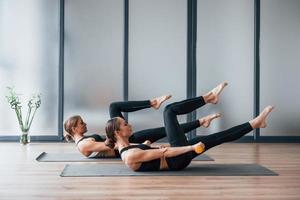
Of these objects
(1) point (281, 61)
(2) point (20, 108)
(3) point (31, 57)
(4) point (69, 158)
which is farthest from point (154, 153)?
(1) point (281, 61)

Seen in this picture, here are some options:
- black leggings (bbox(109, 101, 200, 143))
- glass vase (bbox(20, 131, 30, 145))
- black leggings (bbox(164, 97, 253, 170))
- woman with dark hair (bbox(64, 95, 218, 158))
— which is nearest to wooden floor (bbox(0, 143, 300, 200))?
Answer: black leggings (bbox(164, 97, 253, 170))

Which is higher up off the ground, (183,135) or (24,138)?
(183,135)

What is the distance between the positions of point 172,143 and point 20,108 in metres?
3.73

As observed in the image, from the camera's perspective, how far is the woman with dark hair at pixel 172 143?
3.86 meters

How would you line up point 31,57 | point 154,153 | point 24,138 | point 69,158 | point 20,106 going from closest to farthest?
point 154,153
point 69,158
point 24,138
point 20,106
point 31,57

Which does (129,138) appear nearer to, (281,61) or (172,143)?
(172,143)

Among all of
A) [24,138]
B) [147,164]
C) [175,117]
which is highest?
[175,117]

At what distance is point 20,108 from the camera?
7141 millimetres

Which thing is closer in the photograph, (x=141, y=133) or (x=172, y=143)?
(x=172, y=143)

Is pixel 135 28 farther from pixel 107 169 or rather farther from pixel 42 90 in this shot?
pixel 107 169

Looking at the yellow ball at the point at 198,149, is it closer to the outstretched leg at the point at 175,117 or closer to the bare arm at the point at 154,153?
the bare arm at the point at 154,153

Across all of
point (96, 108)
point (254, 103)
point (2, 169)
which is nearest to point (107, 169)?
point (2, 169)

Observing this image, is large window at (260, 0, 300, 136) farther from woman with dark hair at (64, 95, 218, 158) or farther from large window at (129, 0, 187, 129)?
woman with dark hair at (64, 95, 218, 158)

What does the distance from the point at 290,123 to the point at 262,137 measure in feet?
1.53
